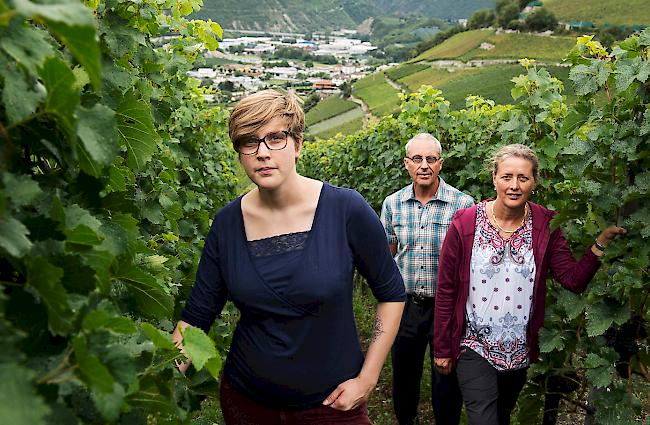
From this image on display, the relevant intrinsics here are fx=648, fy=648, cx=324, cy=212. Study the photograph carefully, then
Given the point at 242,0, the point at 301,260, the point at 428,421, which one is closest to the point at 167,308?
the point at 301,260

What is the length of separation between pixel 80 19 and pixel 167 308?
94cm

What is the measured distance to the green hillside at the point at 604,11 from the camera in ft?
194

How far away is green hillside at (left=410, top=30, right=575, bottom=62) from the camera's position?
186 ft

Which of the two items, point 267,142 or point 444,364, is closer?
point 267,142

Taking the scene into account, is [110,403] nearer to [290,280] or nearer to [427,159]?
[290,280]

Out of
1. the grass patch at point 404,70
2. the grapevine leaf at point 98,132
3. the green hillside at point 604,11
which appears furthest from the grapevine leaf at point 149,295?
the grass patch at point 404,70

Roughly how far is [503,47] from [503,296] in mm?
64018

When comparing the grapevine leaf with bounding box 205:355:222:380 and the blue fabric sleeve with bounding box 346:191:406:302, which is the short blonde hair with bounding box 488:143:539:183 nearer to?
the blue fabric sleeve with bounding box 346:191:406:302

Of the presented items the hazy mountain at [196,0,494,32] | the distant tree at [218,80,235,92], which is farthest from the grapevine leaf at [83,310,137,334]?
the hazy mountain at [196,0,494,32]

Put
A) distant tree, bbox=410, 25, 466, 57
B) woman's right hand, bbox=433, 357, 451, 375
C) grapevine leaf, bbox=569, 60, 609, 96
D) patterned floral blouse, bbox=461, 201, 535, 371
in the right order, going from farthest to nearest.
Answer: distant tree, bbox=410, 25, 466, 57, woman's right hand, bbox=433, 357, 451, 375, patterned floral blouse, bbox=461, 201, 535, 371, grapevine leaf, bbox=569, 60, 609, 96

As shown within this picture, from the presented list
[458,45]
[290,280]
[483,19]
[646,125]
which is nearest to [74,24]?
[290,280]

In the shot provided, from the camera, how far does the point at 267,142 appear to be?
2010 mm

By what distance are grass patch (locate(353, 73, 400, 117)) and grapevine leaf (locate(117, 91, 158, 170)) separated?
47.5 meters

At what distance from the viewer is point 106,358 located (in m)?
0.84
